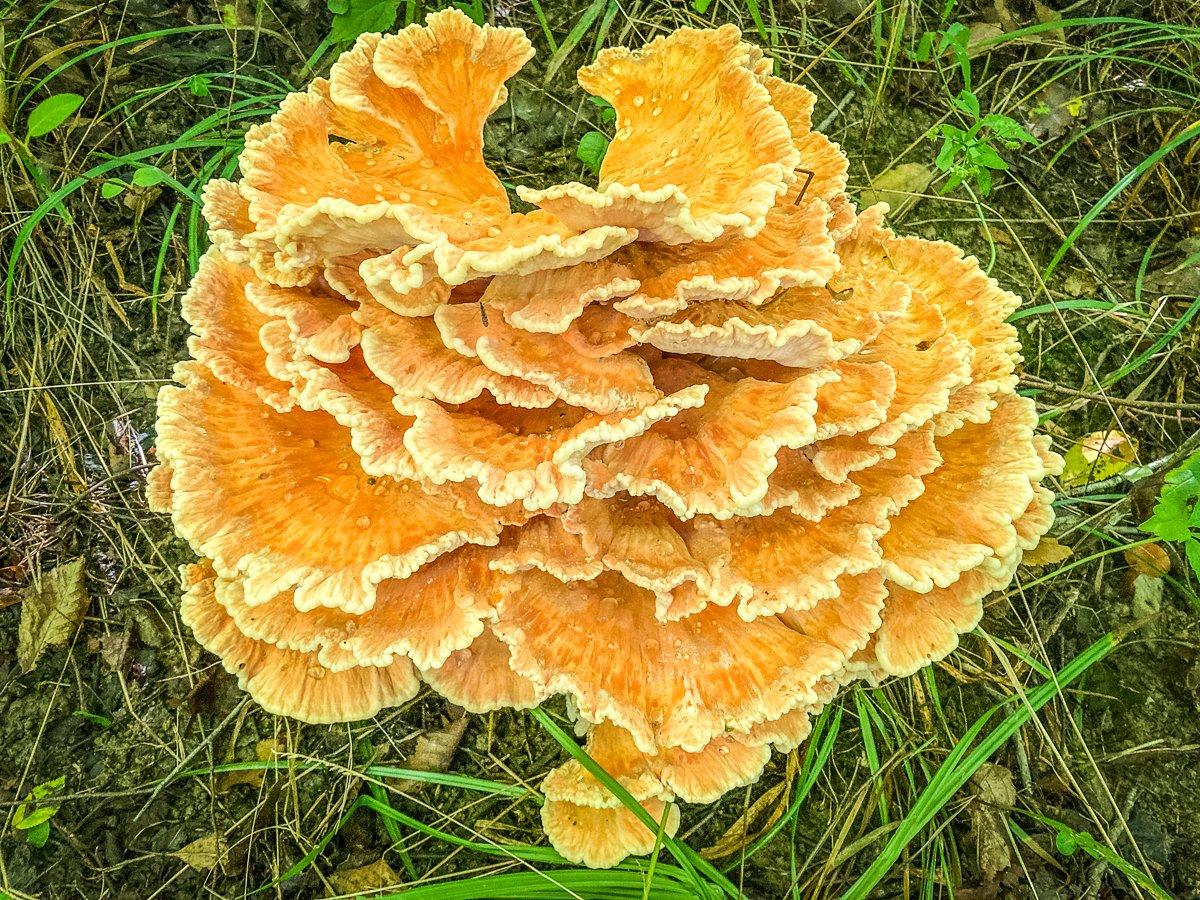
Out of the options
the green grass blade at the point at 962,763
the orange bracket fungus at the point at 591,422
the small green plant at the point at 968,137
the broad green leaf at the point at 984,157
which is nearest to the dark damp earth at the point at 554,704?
the green grass blade at the point at 962,763

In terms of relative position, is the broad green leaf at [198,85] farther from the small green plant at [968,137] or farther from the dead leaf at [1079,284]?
the dead leaf at [1079,284]

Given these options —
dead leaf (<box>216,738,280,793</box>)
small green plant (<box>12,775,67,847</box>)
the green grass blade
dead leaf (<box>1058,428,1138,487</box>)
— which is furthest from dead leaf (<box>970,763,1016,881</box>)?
small green plant (<box>12,775,67,847</box>)

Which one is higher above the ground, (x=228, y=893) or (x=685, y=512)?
(x=685, y=512)

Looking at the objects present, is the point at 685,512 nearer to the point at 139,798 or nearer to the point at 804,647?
the point at 804,647

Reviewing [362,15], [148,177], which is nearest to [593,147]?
[362,15]

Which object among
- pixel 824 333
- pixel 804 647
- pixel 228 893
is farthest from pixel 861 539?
pixel 228 893
